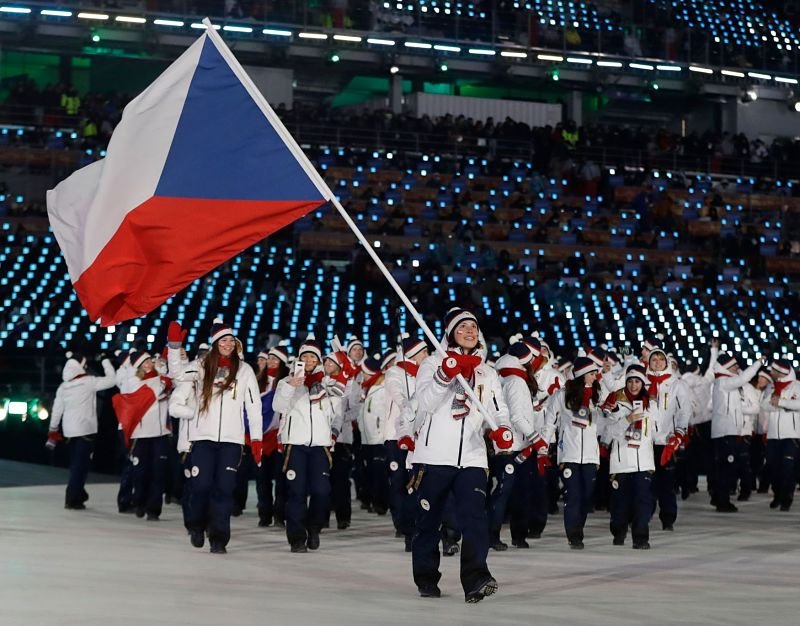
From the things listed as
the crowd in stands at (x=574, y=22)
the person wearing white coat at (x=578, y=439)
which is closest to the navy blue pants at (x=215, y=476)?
the person wearing white coat at (x=578, y=439)

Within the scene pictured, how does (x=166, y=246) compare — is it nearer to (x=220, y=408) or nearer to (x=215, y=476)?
(x=220, y=408)

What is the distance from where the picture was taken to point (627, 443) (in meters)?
14.0

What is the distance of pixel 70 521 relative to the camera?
52.6 ft

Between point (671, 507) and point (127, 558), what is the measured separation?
6.01 meters

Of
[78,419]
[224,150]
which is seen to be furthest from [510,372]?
[78,419]

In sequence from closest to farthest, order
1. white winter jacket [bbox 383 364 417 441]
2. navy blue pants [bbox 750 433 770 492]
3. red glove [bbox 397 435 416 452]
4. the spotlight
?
red glove [bbox 397 435 416 452], white winter jacket [bbox 383 364 417 441], navy blue pants [bbox 750 433 770 492], the spotlight

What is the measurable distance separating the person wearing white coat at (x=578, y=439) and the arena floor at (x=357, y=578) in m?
0.43

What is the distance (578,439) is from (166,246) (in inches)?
189

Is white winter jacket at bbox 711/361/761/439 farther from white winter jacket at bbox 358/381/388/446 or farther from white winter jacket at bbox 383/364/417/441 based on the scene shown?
white winter jacket at bbox 383/364/417/441

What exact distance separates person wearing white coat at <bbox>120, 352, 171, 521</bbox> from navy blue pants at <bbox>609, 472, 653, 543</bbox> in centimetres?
501

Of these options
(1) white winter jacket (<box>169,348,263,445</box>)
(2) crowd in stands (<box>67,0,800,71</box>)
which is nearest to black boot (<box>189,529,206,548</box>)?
(1) white winter jacket (<box>169,348,263,445</box>)

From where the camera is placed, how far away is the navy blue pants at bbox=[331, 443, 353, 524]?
1584cm

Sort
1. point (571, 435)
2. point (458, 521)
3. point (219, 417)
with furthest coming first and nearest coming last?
point (571, 435) → point (219, 417) → point (458, 521)

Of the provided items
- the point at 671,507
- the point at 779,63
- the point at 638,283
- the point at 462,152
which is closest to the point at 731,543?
the point at 671,507
